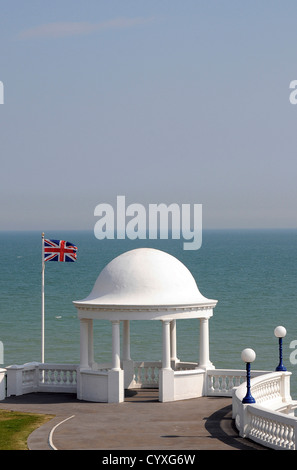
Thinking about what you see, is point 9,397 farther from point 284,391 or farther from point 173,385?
point 284,391

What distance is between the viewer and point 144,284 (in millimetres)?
33719

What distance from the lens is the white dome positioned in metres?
33.5

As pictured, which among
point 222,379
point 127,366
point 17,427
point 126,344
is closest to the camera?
point 17,427

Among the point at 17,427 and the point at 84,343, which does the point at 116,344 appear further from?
→ the point at 17,427

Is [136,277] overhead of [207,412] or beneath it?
overhead

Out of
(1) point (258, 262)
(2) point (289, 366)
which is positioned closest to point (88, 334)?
(2) point (289, 366)

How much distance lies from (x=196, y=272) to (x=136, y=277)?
5327 inches

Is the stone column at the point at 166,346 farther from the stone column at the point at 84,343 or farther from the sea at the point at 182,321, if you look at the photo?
the sea at the point at 182,321

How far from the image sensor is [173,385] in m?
33.0

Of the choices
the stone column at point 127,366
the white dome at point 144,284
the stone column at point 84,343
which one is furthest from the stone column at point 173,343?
the stone column at point 84,343

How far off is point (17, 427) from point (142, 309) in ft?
22.4

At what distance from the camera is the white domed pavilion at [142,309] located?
32938mm

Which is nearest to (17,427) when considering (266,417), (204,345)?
(266,417)

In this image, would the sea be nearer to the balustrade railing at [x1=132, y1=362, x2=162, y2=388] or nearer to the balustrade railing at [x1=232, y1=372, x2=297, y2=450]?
the balustrade railing at [x1=132, y1=362, x2=162, y2=388]
